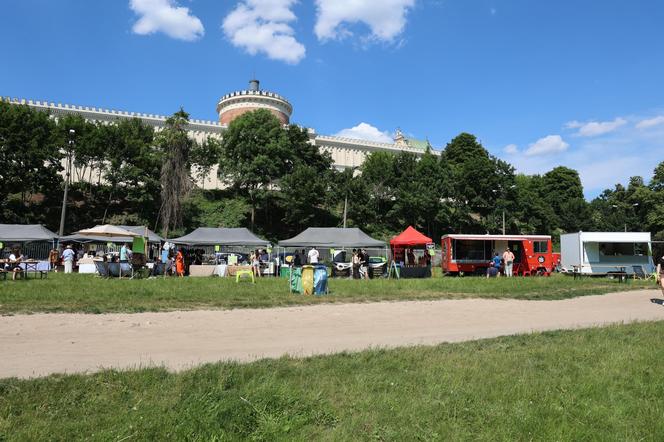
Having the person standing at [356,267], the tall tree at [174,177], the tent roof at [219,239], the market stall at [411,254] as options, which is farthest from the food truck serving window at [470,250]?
the tall tree at [174,177]

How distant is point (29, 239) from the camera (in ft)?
102

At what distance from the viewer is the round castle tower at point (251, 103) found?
77.0 meters

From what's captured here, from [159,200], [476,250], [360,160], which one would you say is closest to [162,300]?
[476,250]

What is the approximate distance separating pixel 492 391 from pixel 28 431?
436cm

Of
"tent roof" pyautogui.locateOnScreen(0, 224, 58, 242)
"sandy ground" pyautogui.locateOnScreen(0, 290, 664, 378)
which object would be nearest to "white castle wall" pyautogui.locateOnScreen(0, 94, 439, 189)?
"tent roof" pyautogui.locateOnScreen(0, 224, 58, 242)

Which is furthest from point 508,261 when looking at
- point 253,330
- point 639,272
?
point 253,330

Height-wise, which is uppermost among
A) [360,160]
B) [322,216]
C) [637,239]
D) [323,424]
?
[360,160]

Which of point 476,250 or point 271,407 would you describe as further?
→ point 476,250

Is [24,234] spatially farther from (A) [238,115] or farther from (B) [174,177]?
(A) [238,115]

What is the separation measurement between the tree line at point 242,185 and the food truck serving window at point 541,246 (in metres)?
23.9

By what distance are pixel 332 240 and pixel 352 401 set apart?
2587 cm

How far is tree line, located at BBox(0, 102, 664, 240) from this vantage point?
4538cm

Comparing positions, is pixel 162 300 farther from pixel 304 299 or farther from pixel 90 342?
pixel 90 342

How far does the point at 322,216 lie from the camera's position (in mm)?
53594
